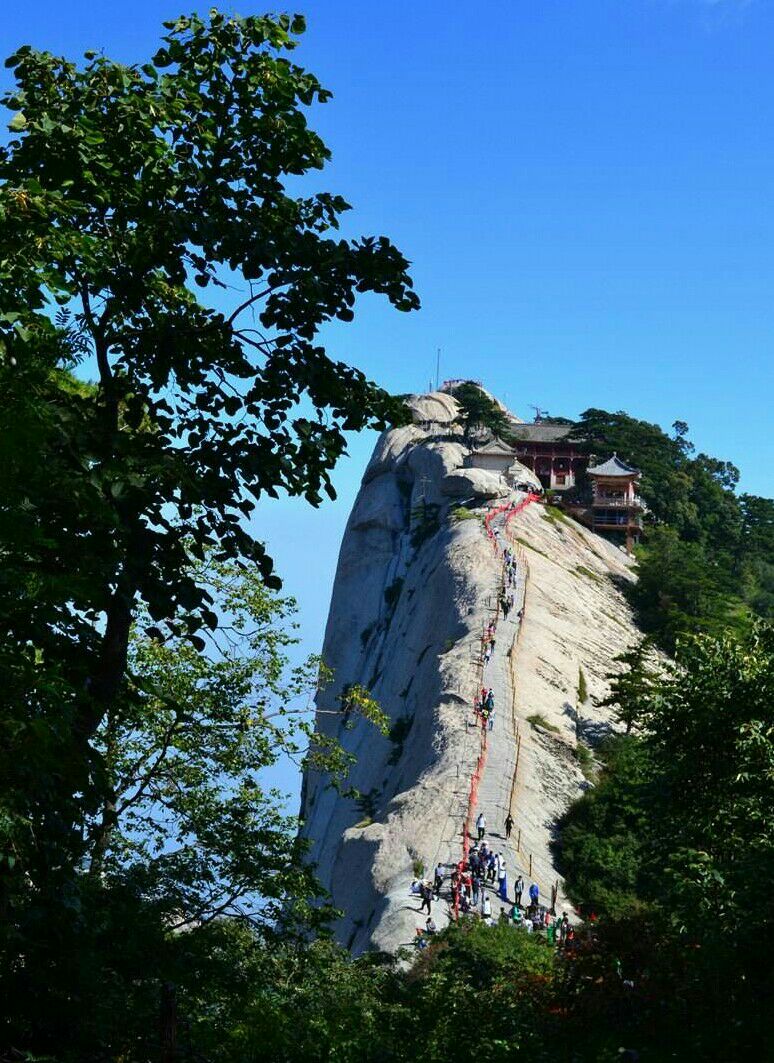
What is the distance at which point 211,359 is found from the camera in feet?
34.6

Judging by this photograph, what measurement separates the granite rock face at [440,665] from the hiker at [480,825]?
14.8 inches

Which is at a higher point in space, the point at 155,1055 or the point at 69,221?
the point at 69,221

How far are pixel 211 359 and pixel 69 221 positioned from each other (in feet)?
5.13

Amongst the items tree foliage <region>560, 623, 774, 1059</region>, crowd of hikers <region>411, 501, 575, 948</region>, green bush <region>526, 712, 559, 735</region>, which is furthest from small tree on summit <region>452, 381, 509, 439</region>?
crowd of hikers <region>411, 501, 575, 948</region>

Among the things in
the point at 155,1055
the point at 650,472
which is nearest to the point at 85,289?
the point at 155,1055

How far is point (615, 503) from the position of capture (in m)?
82.4

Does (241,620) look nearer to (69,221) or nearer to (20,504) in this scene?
(69,221)

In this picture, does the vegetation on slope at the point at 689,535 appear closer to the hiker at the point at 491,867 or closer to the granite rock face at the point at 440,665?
the granite rock face at the point at 440,665

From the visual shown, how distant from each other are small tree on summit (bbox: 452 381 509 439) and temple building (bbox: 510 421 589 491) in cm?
174

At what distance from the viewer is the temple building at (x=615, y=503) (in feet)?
268

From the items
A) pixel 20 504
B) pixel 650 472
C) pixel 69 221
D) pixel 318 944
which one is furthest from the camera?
pixel 650 472

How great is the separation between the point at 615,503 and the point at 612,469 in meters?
2.45

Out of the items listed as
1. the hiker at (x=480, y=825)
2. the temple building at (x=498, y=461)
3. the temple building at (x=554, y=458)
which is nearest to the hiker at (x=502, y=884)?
the hiker at (x=480, y=825)

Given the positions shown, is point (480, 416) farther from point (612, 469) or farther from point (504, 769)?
point (504, 769)
